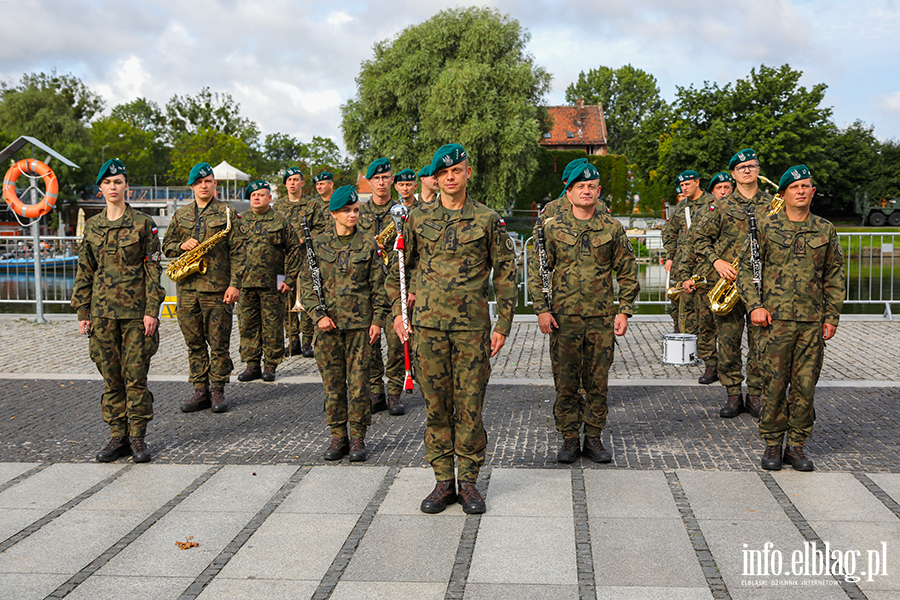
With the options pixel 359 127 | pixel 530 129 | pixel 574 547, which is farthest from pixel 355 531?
pixel 359 127

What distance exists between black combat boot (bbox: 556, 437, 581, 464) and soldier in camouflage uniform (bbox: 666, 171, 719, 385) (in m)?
2.79

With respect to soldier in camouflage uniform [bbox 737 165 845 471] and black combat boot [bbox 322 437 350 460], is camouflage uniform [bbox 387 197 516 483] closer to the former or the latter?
black combat boot [bbox 322 437 350 460]

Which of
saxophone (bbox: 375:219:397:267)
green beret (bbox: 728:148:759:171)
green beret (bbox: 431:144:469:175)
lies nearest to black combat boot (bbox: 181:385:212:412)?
saxophone (bbox: 375:219:397:267)

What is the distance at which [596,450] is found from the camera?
238 inches

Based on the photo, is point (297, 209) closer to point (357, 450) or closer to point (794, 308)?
point (357, 450)

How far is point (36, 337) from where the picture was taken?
13188mm

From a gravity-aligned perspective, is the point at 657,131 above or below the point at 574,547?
above

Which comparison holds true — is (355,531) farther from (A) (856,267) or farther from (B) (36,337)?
(A) (856,267)

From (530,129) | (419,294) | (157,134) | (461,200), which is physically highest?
(157,134)

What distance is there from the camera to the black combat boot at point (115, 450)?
20.3ft

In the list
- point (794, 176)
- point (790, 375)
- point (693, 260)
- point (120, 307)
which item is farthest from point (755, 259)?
point (120, 307)

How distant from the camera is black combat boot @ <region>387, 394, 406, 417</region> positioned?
7707mm

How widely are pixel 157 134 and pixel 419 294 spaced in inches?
4055

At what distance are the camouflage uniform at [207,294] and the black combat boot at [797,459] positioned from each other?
200 inches
